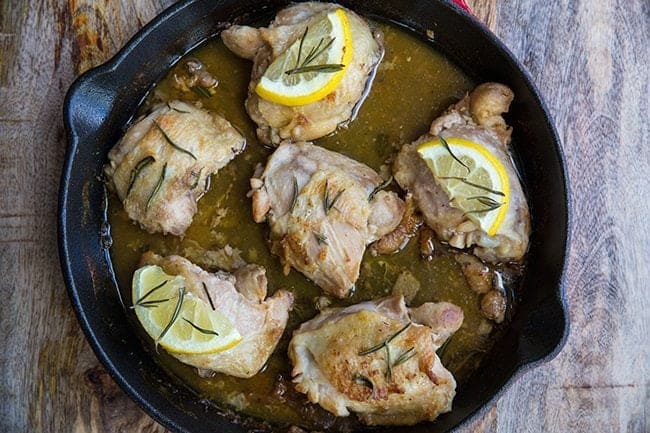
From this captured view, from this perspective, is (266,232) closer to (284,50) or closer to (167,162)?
(167,162)

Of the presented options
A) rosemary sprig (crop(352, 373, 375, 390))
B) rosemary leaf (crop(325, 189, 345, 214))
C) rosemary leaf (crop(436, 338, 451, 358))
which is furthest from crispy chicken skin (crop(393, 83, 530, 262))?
rosemary sprig (crop(352, 373, 375, 390))

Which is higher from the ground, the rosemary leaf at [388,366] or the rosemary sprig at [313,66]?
the rosemary sprig at [313,66]

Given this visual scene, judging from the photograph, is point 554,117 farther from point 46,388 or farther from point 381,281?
point 46,388

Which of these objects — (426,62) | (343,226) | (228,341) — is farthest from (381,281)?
(426,62)

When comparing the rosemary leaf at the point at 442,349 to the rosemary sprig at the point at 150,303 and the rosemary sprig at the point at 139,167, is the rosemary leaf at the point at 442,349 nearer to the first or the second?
the rosemary sprig at the point at 150,303

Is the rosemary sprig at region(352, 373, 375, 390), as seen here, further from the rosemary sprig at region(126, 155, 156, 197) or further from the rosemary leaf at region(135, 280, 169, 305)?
the rosemary sprig at region(126, 155, 156, 197)

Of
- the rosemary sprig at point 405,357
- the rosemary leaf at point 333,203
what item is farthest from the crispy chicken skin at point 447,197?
the rosemary sprig at point 405,357

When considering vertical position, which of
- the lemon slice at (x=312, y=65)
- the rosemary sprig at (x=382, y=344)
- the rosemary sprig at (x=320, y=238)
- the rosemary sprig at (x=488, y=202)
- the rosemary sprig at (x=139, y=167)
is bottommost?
the rosemary sprig at (x=382, y=344)
